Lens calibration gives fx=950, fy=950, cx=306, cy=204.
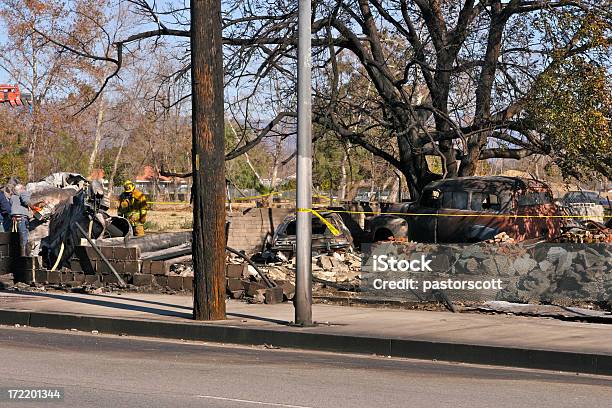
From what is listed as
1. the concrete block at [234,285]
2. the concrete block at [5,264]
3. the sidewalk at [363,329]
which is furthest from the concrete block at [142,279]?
the concrete block at [5,264]

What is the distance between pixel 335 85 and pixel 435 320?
31.5 ft

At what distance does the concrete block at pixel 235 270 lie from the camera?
17.2 meters

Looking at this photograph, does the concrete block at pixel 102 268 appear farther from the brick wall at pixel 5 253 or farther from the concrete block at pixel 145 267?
the brick wall at pixel 5 253

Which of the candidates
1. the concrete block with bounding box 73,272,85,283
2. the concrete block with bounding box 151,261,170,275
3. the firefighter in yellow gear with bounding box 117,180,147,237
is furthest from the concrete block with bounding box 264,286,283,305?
the firefighter in yellow gear with bounding box 117,180,147,237

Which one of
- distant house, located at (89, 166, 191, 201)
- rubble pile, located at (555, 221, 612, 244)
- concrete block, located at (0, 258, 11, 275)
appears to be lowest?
concrete block, located at (0, 258, 11, 275)

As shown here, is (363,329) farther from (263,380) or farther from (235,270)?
(235,270)

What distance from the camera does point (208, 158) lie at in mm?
14312

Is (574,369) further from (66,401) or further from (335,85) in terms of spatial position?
(335,85)

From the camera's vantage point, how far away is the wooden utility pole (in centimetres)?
1425

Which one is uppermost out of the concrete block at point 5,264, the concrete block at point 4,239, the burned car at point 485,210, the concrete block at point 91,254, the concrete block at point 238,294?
the burned car at point 485,210

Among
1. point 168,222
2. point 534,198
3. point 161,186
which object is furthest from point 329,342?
point 161,186

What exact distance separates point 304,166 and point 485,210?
8.40 m

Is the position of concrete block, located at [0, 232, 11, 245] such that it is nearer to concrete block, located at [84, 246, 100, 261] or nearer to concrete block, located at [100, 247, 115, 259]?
concrete block, located at [84, 246, 100, 261]

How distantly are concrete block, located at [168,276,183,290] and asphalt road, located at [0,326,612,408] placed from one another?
5.41 meters
